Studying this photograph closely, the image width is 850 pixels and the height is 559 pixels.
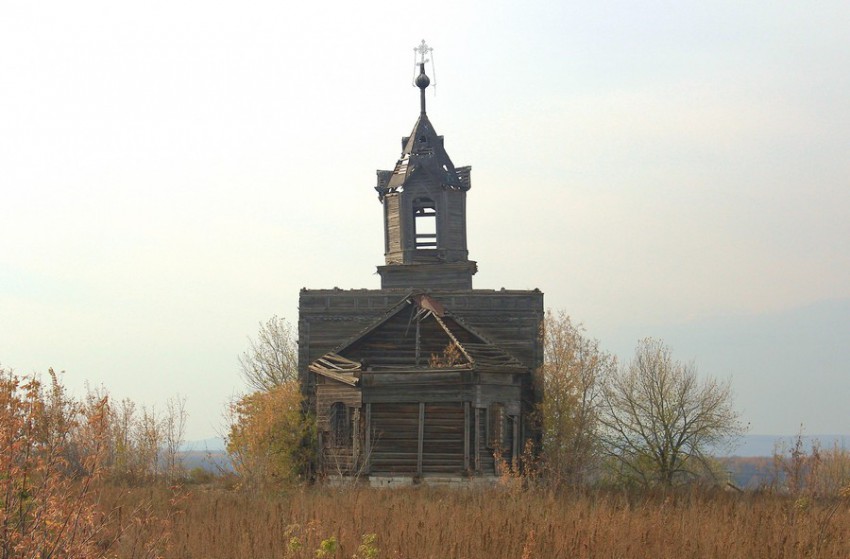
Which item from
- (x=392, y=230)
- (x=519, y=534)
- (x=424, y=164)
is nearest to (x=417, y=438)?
(x=392, y=230)

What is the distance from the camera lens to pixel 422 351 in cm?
3184

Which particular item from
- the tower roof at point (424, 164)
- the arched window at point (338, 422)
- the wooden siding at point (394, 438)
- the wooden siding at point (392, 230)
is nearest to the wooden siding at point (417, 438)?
the wooden siding at point (394, 438)

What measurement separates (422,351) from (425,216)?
7.44 meters

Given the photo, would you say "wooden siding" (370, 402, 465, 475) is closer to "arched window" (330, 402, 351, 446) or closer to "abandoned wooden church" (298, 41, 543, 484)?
"abandoned wooden church" (298, 41, 543, 484)

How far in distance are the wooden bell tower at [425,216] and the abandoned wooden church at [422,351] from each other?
5cm

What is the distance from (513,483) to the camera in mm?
16234

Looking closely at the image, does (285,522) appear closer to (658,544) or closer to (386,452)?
(658,544)

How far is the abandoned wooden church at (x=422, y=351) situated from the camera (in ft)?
95.4

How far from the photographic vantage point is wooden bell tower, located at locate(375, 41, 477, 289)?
36219mm

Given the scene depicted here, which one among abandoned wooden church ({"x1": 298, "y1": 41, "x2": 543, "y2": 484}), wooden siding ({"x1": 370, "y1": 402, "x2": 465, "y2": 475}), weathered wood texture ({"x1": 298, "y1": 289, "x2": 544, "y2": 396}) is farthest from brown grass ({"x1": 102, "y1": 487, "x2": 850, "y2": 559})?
weathered wood texture ({"x1": 298, "y1": 289, "x2": 544, "y2": 396})

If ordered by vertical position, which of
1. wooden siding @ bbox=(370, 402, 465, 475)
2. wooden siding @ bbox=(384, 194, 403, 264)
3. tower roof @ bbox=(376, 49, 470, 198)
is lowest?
wooden siding @ bbox=(370, 402, 465, 475)

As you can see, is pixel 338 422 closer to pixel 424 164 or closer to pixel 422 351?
pixel 422 351

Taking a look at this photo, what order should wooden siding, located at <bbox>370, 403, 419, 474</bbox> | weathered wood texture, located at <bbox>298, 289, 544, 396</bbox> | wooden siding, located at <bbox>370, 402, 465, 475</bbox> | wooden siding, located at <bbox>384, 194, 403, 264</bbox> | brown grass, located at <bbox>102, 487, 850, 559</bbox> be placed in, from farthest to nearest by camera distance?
wooden siding, located at <bbox>384, 194, 403, 264</bbox>
weathered wood texture, located at <bbox>298, 289, 544, 396</bbox>
wooden siding, located at <bbox>370, 403, 419, 474</bbox>
wooden siding, located at <bbox>370, 402, 465, 475</bbox>
brown grass, located at <bbox>102, 487, 850, 559</bbox>

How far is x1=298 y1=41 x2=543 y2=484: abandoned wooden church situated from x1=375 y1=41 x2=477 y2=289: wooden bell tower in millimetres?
51
